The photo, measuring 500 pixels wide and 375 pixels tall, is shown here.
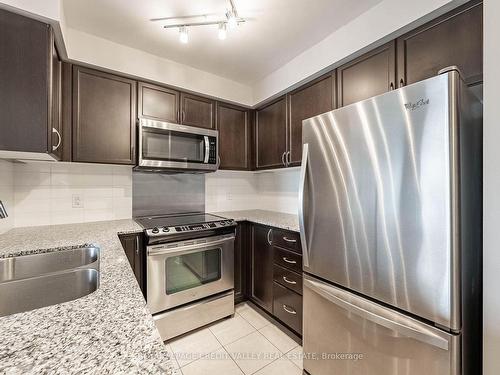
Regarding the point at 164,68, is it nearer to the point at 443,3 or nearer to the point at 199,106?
the point at 199,106

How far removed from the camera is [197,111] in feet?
7.93

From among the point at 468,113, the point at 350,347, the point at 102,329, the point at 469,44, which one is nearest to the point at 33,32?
the point at 102,329

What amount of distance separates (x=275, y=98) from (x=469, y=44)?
1550 millimetres

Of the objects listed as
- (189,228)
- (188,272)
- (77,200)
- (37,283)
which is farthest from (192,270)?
(77,200)

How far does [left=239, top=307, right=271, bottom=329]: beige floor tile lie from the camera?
2.12 m

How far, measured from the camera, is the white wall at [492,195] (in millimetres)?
895

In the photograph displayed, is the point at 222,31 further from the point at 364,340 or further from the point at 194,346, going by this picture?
the point at 194,346

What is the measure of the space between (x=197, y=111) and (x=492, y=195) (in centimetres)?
226

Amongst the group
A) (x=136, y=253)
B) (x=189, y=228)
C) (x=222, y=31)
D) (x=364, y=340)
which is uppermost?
(x=222, y=31)

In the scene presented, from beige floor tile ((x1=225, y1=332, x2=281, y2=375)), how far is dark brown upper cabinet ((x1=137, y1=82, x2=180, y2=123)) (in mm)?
2027

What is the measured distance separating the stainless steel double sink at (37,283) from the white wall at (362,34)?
2048mm

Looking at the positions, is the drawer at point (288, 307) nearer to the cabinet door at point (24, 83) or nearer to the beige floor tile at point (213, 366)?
the beige floor tile at point (213, 366)

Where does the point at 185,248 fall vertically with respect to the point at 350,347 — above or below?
above

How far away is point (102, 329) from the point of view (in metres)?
0.56
